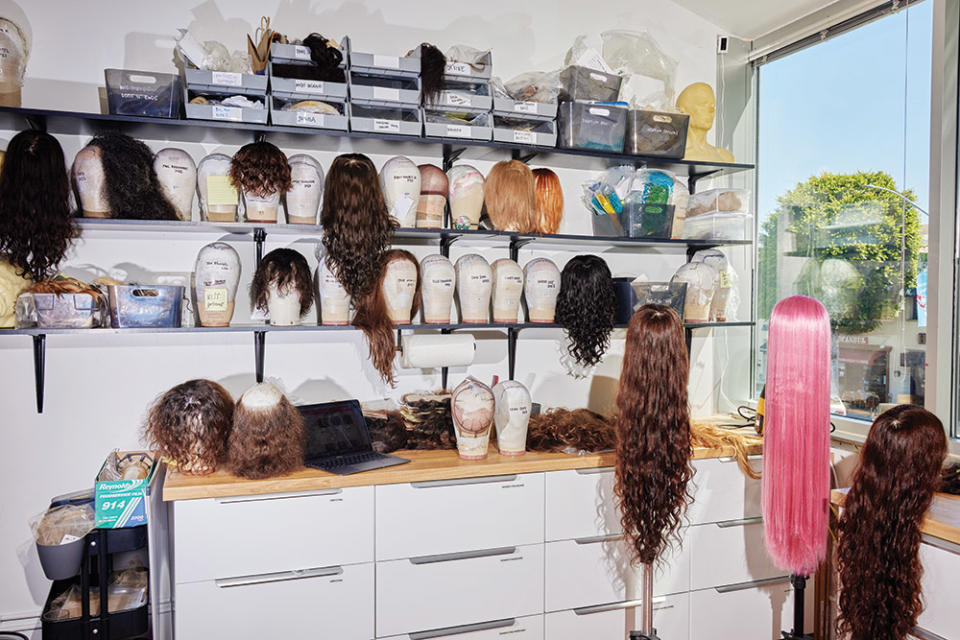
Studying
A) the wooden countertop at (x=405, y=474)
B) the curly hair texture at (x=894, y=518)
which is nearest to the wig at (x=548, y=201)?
the wooden countertop at (x=405, y=474)

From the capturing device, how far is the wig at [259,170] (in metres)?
2.26

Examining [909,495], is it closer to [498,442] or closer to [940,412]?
[940,412]

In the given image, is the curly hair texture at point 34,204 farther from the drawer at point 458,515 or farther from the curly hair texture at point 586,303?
the curly hair texture at point 586,303

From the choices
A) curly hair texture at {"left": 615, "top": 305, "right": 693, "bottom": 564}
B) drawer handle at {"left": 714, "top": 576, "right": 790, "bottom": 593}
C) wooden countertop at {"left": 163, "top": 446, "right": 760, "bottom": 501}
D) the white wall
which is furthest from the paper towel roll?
drawer handle at {"left": 714, "top": 576, "right": 790, "bottom": 593}

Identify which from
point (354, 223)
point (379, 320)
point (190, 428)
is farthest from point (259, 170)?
point (190, 428)

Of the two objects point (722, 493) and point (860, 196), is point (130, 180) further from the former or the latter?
point (860, 196)

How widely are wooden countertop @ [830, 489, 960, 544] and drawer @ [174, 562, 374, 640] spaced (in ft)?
5.49

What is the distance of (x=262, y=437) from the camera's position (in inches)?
82.8

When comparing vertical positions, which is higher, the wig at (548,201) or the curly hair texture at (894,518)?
the wig at (548,201)

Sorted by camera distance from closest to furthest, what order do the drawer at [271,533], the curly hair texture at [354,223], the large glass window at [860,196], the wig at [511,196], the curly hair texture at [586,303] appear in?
the drawer at [271,533], the curly hair texture at [354,223], the large glass window at [860,196], the wig at [511,196], the curly hair texture at [586,303]

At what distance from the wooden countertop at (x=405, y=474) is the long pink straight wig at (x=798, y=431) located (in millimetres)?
434

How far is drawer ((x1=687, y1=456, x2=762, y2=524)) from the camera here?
8.36 ft

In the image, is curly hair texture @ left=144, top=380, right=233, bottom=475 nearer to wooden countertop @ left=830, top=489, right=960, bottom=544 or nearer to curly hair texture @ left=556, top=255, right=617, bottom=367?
curly hair texture @ left=556, top=255, right=617, bottom=367

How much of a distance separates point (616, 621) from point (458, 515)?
0.76 metres
